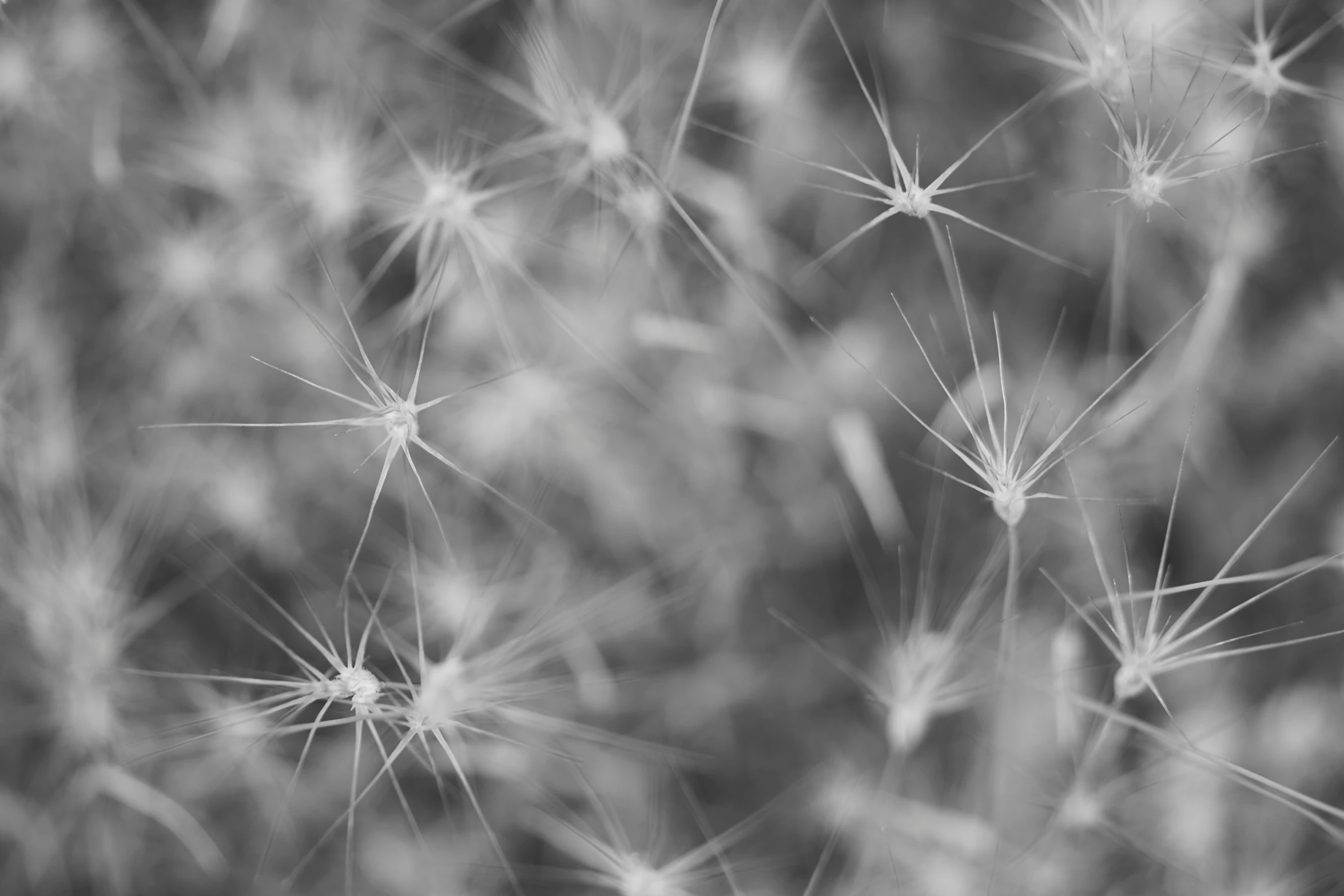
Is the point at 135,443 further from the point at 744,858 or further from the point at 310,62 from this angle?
the point at 744,858

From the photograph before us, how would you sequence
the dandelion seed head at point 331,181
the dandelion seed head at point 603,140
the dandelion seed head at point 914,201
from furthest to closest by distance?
the dandelion seed head at point 331,181
the dandelion seed head at point 603,140
the dandelion seed head at point 914,201

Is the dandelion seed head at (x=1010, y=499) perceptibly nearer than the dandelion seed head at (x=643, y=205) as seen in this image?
Yes

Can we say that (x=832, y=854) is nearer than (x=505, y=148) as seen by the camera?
No

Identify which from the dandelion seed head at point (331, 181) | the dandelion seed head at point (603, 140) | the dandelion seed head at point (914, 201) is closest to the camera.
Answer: the dandelion seed head at point (914, 201)

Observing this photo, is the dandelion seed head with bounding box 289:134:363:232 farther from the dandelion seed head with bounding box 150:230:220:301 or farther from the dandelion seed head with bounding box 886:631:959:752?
the dandelion seed head with bounding box 886:631:959:752

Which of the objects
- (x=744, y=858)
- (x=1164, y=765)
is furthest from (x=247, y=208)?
(x=1164, y=765)

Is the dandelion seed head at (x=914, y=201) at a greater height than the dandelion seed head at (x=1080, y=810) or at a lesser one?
greater

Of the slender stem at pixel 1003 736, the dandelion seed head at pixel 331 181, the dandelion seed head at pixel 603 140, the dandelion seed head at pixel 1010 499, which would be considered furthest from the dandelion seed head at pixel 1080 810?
the dandelion seed head at pixel 331 181

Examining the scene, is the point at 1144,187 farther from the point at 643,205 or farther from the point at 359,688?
the point at 359,688

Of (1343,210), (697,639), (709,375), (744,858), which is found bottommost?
(744,858)

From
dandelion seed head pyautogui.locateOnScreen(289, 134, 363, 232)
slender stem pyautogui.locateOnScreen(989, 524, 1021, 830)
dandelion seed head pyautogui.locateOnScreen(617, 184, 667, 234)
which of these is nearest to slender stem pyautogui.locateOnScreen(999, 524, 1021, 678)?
slender stem pyautogui.locateOnScreen(989, 524, 1021, 830)

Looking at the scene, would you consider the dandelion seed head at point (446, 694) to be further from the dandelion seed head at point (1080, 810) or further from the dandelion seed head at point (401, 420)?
the dandelion seed head at point (1080, 810)
